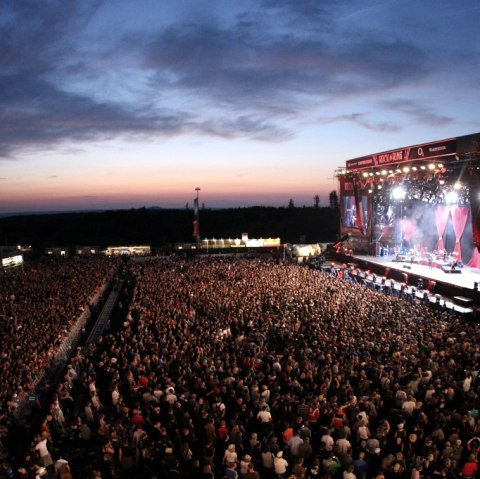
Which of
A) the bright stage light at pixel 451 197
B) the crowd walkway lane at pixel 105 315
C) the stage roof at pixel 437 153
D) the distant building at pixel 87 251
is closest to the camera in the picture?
the crowd walkway lane at pixel 105 315

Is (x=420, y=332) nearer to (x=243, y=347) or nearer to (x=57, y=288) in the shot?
(x=243, y=347)

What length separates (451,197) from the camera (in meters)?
23.3

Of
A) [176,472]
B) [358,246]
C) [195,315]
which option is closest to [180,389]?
[176,472]

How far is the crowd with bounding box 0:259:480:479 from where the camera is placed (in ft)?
20.2

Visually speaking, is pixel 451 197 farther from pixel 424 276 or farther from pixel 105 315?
pixel 105 315

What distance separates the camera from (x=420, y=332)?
11281 mm

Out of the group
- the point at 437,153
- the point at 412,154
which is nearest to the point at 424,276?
the point at 437,153

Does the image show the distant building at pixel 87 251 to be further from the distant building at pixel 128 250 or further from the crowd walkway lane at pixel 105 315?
the crowd walkway lane at pixel 105 315

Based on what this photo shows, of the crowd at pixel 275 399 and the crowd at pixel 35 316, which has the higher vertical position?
the crowd at pixel 35 316

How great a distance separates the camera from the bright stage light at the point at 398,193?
2565 cm

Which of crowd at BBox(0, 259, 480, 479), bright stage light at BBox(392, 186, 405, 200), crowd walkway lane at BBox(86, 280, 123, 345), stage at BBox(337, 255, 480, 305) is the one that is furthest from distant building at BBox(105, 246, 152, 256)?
crowd at BBox(0, 259, 480, 479)

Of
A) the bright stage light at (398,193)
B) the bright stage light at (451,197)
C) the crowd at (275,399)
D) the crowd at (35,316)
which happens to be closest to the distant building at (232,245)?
the bright stage light at (398,193)

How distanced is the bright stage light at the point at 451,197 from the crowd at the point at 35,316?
1869 cm

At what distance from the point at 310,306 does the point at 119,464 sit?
9.18m
